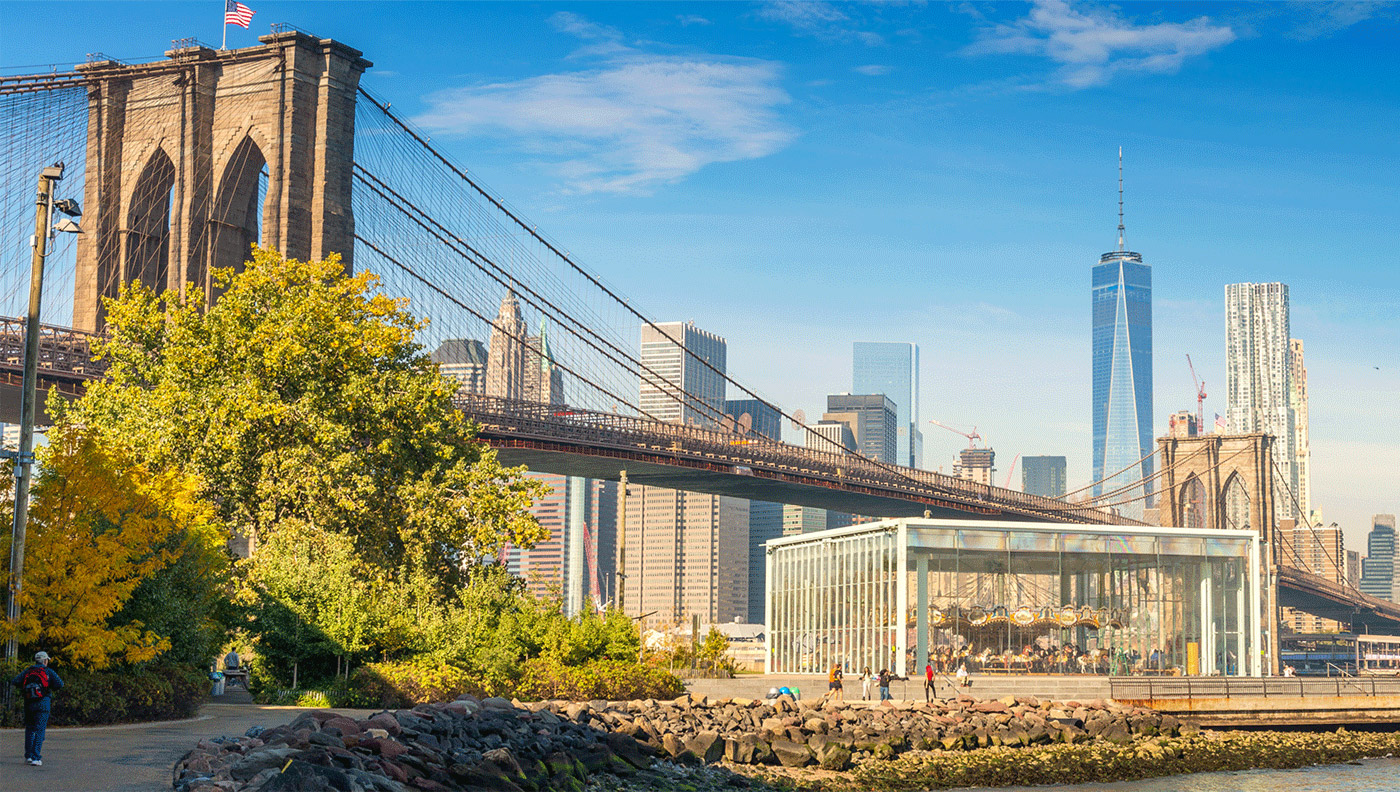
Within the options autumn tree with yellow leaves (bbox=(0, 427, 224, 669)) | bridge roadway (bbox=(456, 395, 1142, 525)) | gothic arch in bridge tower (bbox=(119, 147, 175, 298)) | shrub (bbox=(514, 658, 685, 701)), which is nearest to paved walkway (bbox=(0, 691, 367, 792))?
autumn tree with yellow leaves (bbox=(0, 427, 224, 669))

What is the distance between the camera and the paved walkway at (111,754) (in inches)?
723

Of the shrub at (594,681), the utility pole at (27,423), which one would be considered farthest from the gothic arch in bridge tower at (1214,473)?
the utility pole at (27,423)

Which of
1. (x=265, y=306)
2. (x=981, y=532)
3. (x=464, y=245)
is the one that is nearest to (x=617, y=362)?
(x=464, y=245)

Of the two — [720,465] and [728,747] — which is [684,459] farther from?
[728,747]

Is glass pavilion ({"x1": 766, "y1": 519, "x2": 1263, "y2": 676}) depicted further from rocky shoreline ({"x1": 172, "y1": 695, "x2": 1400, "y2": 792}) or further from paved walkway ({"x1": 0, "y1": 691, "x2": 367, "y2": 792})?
paved walkway ({"x1": 0, "y1": 691, "x2": 367, "y2": 792})

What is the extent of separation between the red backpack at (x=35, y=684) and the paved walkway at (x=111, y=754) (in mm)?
980

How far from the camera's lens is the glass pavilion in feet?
185

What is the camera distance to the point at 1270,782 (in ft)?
121

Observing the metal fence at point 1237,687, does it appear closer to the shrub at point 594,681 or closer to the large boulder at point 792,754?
the shrub at point 594,681

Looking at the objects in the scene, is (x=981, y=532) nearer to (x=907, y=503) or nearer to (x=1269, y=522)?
(x=907, y=503)

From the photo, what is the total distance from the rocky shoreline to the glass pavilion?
10.4 m

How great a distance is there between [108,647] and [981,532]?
3796cm

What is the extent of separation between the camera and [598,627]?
136 ft

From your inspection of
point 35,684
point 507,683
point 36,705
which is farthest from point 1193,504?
point 36,705
